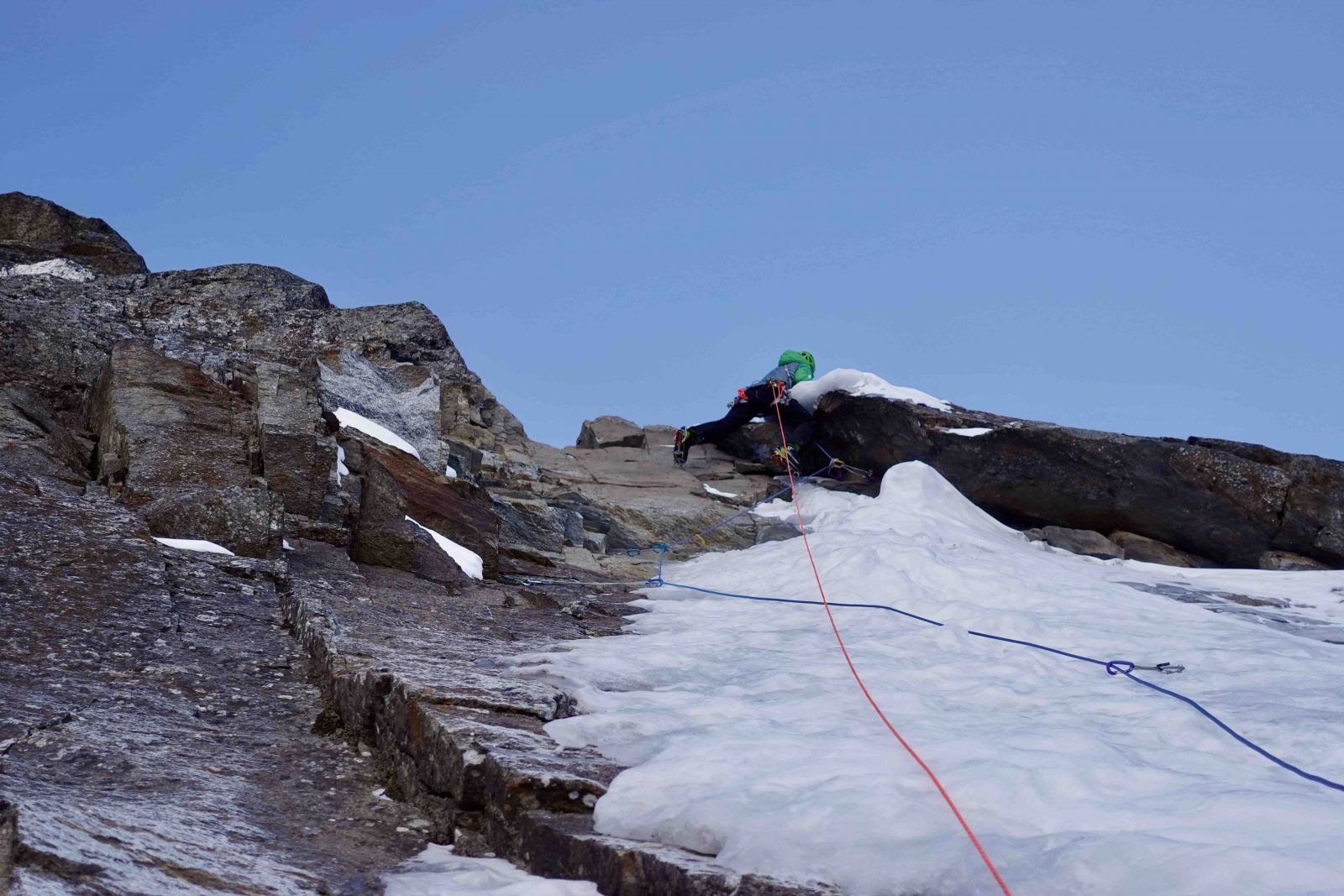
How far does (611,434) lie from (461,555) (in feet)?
28.3

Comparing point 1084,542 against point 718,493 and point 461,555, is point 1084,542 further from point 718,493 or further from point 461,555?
point 461,555

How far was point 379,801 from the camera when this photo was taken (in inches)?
123

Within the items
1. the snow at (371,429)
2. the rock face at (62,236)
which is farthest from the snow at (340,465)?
the rock face at (62,236)

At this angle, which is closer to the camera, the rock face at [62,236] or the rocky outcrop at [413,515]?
the rocky outcrop at [413,515]

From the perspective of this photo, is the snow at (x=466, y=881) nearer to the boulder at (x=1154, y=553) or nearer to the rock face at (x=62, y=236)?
the boulder at (x=1154, y=553)

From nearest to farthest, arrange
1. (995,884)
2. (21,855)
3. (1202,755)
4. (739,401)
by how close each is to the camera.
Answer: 1. (21,855)
2. (995,884)
3. (1202,755)
4. (739,401)

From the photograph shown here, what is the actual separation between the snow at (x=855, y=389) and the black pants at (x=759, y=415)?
192 mm

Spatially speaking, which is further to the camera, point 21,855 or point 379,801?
point 379,801

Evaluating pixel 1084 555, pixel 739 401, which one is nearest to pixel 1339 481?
pixel 1084 555

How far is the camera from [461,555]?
7.96m

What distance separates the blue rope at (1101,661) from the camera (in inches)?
139

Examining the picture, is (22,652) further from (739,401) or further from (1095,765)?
(739,401)

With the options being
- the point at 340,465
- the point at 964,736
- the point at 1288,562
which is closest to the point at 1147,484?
the point at 1288,562

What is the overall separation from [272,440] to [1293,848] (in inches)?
256
